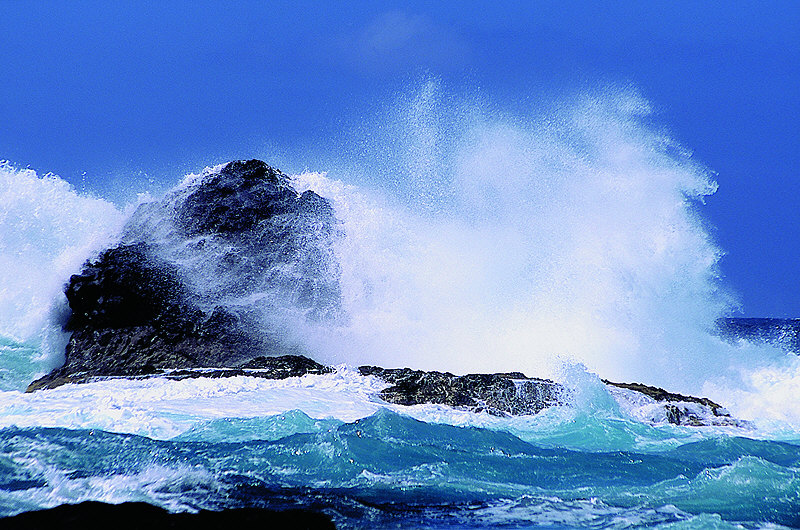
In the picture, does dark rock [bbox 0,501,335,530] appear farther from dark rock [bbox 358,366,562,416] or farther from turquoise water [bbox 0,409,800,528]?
dark rock [bbox 358,366,562,416]

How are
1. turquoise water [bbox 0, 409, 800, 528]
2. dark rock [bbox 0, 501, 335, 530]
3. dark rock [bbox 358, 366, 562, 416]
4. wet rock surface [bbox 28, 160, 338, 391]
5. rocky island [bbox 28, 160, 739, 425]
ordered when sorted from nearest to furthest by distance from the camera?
dark rock [bbox 0, 501, 335, 530] → turquoise water [bbox 0, 409, 800, 528] → dark rock [bbox 358, 366, 562, 416] → rocky island [bbox 28, 160, 739, 425] → wet rock surface [bbox 28, 160, 338, 391]

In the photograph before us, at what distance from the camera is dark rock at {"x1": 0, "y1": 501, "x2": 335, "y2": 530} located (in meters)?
2.75

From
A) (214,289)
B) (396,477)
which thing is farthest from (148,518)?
(214,289)

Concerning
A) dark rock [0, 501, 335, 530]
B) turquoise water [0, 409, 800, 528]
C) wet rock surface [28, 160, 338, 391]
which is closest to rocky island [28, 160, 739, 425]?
wet rock surface [28, 160, 338, 391]

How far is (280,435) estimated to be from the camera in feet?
15.6

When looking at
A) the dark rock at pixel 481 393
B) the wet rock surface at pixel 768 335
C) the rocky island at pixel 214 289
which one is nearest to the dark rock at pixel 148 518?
the dark rock at pixel 481 393

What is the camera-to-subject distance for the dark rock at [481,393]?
684cm

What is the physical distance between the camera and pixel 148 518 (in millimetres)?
2854

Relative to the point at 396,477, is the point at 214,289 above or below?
above

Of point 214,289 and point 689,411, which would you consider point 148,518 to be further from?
point 214,289

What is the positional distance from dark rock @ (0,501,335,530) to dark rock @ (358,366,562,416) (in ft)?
12.9

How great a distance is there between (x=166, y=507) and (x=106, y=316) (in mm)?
8169

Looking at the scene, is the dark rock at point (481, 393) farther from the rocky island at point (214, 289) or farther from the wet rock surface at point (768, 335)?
the wet rock surface at point (768, 335)

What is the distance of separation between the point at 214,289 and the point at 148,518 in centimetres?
820
